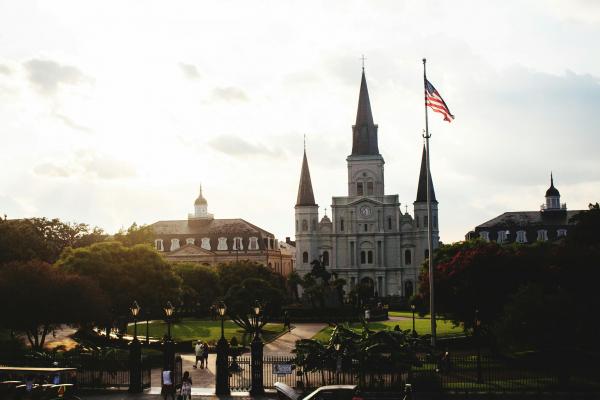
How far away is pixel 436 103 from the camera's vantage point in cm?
4166

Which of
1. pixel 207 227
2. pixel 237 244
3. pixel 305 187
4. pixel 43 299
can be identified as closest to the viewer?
pixel 43 299

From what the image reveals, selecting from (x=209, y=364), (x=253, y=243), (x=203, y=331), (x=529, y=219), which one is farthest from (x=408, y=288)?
(x=209, y=364)

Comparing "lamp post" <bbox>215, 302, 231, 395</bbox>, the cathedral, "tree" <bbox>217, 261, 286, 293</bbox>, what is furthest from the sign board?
the cathedral

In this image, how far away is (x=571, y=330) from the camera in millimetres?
34625

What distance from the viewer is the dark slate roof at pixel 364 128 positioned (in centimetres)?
12494

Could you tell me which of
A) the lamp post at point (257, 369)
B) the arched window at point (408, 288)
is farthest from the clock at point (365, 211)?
the lamp post at point (257, 369)

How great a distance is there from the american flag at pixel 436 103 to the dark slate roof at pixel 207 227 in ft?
278

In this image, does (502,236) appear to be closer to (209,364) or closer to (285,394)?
(209,364)

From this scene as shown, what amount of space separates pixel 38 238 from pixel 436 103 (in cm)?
4704

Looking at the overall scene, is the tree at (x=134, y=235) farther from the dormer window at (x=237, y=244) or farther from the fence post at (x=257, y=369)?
the fence post at (x=257, y=369)

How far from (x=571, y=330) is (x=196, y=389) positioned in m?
16.8

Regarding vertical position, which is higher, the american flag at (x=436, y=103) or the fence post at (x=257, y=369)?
the american flag at (x=436, y=103)

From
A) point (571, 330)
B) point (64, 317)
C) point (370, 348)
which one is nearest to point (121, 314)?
point (64, 317)

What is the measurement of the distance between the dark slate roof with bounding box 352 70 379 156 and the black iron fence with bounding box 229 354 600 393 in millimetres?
88259
